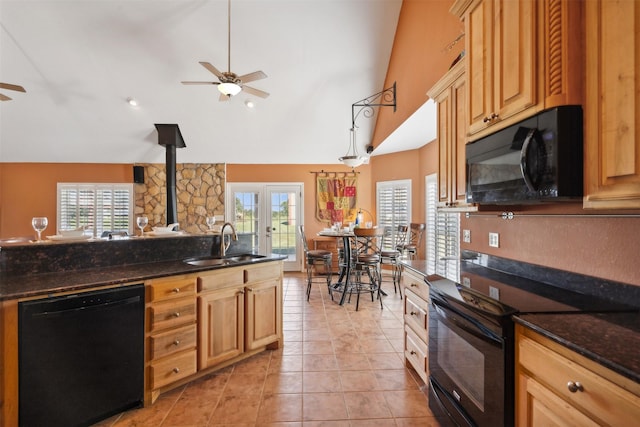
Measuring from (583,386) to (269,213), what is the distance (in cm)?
593

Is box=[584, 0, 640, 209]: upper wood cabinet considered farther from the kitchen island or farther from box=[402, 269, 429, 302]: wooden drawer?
the kitchen island

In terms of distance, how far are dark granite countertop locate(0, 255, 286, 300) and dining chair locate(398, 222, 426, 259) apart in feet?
11.2

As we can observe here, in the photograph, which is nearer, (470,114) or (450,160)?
(470,114)

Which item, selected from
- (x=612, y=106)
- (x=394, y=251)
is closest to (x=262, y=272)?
(x=612, y=106)

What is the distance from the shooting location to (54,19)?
3859mm

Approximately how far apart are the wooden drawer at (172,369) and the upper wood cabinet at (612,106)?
2.53 m

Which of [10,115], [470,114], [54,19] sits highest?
[54,19]

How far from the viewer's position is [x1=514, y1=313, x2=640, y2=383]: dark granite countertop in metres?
0.80

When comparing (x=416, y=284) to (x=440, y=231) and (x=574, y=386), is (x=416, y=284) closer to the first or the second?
(x=574, y=386)

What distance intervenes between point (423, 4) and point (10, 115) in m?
6.81

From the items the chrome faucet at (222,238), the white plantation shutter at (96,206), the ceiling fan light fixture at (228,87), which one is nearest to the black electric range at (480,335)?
the chrome faucet at (222,238)

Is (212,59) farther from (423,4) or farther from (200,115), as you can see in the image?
(423,4)

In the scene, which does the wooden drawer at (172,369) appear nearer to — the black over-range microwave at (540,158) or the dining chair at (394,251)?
the black over-range microwave at (540,158)

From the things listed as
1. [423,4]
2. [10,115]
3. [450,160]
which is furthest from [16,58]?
[450,160]
